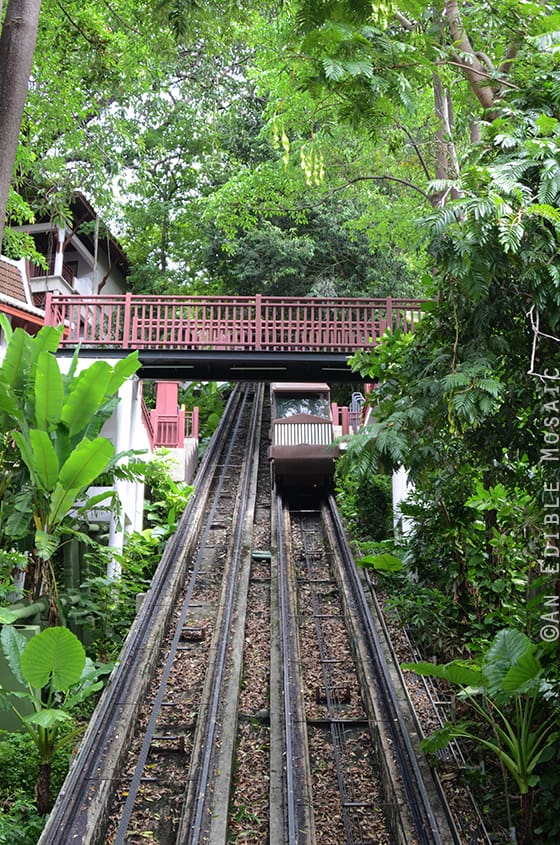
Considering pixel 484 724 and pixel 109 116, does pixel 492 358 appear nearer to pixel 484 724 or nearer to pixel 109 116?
pixel 484 724

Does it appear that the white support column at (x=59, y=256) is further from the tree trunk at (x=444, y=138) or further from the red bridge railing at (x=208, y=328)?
the tree trunk at (x=444, y=138)

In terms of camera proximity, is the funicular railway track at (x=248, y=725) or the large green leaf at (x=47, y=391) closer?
the funicular railway track at (x=248, y=725)

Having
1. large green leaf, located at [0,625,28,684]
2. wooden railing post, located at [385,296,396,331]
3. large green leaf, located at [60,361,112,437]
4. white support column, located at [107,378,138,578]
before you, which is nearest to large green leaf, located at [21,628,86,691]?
large green leaf, located at [0,625,28,684]

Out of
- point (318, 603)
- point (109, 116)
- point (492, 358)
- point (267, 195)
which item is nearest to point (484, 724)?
point (492, 358)

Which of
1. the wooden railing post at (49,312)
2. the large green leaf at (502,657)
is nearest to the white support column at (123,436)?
the wooden railing post at (49,312)

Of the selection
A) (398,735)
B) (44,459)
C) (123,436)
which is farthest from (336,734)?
(123,436)

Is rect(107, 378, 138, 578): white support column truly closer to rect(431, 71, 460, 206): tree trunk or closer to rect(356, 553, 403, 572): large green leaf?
rect(356, 553, 403, 572): large green leaf

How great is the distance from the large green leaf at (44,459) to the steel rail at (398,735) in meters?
3.95

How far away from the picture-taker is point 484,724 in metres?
6.22

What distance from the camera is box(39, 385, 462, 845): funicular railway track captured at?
5.60 meters

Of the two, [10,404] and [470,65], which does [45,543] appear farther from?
[470,65]

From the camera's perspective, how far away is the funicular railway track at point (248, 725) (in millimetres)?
5598

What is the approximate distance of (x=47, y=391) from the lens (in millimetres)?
8273

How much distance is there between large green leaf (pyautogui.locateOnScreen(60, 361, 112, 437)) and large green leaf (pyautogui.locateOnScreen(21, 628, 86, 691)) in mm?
3316
